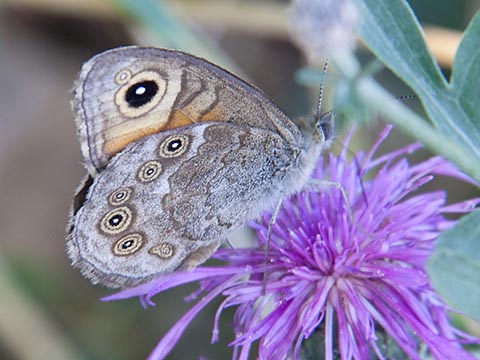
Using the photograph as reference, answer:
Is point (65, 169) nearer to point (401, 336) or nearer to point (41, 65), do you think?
point (41, 65)

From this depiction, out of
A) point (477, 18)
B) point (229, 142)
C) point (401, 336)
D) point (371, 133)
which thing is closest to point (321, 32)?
point (229, 142)

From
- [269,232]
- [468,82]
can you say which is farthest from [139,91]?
[468,82]

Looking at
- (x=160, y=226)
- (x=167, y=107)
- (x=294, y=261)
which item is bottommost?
(x=294, y=261)

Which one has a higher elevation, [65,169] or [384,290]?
[65,169]

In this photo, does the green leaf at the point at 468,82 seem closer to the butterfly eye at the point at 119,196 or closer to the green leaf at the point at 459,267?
the green leaf at the point at 459,267

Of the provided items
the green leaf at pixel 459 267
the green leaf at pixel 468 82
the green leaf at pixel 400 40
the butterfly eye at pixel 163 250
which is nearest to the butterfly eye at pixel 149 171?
the butterfly eye at pixel 163 250
